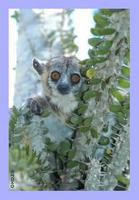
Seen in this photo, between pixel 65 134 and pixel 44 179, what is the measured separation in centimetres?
36

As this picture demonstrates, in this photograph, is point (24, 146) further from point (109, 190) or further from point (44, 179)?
point (109, 190)

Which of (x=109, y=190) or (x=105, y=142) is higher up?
(x=105, y=142)

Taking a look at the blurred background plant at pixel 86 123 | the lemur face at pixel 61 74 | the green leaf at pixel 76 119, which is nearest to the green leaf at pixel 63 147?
the blurred background plant at pixel 86 123

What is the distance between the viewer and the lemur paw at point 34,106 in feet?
18.6

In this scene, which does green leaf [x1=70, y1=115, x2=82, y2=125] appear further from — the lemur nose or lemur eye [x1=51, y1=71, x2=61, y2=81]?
lemur eye [x1=51, y1=71, x2=61, y2=81]

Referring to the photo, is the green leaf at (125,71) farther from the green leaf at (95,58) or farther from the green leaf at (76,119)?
the green leaf at (76,119)

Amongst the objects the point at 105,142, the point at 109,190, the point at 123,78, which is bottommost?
the point at 109,190

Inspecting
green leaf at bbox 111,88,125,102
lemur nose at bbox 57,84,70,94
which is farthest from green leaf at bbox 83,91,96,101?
lemur nose at bbox 57,84,70,94

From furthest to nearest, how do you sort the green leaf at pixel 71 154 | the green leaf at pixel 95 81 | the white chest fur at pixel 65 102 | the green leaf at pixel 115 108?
1. the white chest fur at pixel 65 102
2. the green leaf at pixel 71 154
3. the green leaf at pixel 115 108
4. the green leaf at pixel 95 81

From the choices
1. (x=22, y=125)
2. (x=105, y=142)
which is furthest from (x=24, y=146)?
(x=105, y=142)

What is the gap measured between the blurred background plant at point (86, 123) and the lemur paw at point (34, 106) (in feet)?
0.18

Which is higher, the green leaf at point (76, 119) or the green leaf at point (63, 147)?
the green leaf at point (76, 119)

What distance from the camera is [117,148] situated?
17.5 ft

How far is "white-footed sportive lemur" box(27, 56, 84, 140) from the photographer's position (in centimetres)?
562
